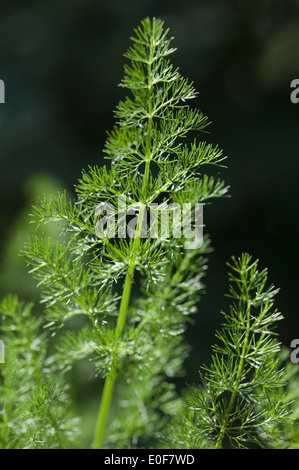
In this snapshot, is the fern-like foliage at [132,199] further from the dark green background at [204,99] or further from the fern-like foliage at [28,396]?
the dark green background at [204,99]

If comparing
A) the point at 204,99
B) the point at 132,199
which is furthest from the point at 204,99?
the point at 132,199

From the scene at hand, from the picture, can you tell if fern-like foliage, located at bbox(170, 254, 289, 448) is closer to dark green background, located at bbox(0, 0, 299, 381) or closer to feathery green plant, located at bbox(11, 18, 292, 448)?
feathery green plant, located at bbox(11, 18, 292, 448)

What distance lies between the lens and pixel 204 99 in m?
0.94

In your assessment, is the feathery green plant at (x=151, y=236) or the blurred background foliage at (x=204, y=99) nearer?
the feathery green plant at (x=151, y=236)

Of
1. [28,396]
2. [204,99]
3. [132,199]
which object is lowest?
[28,396]

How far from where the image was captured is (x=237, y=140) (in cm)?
97

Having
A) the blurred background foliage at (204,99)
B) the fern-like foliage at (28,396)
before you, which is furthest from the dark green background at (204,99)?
the fern-like foliage at (28,396)

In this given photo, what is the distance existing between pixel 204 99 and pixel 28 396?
0.72m

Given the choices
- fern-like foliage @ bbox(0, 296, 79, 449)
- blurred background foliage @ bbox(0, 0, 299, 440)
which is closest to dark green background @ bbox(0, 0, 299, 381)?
blurred background foliage @ bbox(0, 0, 299, 440)

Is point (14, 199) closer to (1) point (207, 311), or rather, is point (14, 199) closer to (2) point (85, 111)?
(2) point (85, 111)

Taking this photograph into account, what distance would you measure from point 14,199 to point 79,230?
672mm

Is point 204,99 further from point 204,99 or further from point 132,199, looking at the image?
point 132,199

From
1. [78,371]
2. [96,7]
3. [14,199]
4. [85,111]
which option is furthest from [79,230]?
[96,7]

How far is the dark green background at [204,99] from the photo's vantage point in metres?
0.98
